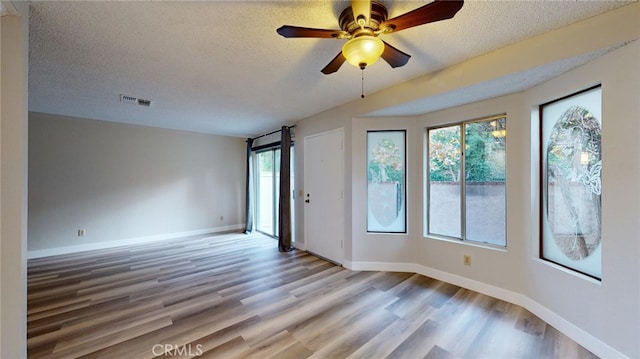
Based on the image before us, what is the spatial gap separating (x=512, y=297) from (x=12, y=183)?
13.3ft

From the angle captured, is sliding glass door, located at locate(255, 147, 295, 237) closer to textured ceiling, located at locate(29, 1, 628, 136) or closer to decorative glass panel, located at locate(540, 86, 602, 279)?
textured ceiling, located at locate(29, 1, 628, 136)

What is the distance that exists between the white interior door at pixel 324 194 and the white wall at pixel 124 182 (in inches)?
104

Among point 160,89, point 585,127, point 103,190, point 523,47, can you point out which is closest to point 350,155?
point 523,47

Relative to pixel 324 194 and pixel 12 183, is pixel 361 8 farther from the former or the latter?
pixel 324 194

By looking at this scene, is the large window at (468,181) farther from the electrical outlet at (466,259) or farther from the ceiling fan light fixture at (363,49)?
the ceiling fan light fixture at (363,49)

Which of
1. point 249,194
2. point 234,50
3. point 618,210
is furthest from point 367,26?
point 249,194

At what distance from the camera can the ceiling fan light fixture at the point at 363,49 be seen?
4.67ft

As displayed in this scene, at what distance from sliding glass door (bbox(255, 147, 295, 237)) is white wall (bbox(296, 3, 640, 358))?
219 centimetres

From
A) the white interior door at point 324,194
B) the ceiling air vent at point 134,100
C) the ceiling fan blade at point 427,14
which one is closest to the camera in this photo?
the ceiling fan blade at point 427,14

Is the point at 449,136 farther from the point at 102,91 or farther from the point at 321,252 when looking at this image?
the point at 102,91

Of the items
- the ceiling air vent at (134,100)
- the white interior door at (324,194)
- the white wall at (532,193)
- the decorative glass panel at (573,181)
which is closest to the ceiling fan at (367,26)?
the white wall at (532,193)

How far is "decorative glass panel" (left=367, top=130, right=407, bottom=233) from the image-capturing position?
336 cm

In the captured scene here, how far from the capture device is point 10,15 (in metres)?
1.40

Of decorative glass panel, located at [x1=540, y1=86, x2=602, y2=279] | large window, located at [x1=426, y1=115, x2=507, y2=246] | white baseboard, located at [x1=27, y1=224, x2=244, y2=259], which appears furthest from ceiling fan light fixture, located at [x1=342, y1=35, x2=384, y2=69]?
white baseboard, located at [x1=27, y1=224, x2=244, y2=259]
